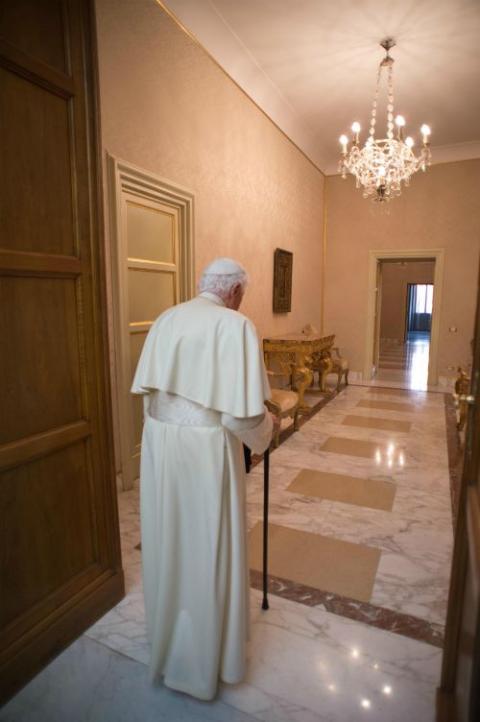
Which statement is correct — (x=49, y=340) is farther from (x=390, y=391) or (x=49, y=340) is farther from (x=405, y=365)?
(x=405, y=365)

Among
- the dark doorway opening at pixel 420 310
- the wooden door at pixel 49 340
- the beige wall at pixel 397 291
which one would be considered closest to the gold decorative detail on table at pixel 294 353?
the wooden door at pixel 49 340

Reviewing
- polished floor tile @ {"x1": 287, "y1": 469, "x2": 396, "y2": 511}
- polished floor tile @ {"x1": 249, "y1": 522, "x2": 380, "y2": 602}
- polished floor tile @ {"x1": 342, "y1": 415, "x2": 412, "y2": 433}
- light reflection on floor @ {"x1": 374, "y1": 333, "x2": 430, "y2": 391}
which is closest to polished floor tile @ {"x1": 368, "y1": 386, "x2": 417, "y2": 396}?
light reflection on floor @ {"x1": 374, "y1": 333, "x2": 430, "y2": 391}

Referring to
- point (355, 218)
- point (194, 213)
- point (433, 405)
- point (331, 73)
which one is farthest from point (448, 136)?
point (194, 213)

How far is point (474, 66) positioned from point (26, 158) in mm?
5111

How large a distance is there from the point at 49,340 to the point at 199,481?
2.64 ft

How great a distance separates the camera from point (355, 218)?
7.81 m

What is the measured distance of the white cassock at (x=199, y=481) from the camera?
1436 millimetres

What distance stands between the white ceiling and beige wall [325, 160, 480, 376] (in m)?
1.05

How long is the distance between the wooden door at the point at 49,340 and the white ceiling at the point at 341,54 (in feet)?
7.56

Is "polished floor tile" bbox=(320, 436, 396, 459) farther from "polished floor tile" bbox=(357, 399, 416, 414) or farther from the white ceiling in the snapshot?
the white ceiling

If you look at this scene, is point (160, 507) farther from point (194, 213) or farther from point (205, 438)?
point (194, 213)

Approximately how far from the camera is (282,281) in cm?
608

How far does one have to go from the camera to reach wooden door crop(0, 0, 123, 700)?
1.55 metres

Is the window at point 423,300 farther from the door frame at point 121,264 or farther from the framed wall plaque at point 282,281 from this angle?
the door frame at point 121,264
